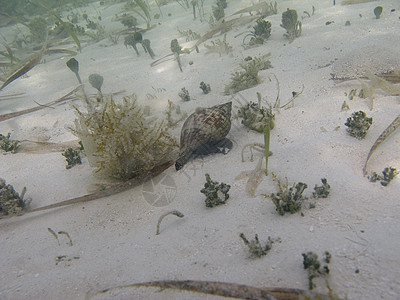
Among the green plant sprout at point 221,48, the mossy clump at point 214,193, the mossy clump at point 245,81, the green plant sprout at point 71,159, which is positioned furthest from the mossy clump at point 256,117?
the green plant sprout at point 221,48

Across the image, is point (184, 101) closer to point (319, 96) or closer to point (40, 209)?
point (319, 96)

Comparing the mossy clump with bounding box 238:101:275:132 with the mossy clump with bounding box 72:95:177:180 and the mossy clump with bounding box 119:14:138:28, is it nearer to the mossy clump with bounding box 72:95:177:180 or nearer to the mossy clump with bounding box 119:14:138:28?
the mossy clump with bounding box 72:95:177:180

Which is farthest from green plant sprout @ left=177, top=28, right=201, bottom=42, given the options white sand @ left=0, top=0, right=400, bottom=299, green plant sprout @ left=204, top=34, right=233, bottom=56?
white sand @ left=0, top=0, right=400, bottom=299

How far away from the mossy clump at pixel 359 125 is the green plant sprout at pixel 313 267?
2127 millimetres

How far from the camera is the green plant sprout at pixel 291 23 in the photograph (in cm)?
709

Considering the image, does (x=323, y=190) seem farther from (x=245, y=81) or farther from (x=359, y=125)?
(x=245, y=81)

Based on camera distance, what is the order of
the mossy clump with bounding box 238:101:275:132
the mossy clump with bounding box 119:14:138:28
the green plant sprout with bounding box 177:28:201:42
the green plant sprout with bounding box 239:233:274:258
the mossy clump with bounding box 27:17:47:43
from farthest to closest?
the mossy clump with bounding box 27:17:47:43, the mossy clump with bounding box 119:14:138:28, the green plant sprout with bounding box 177:28:201:42, the mossy clump with bounding box 238:101:275:132, the green plant sprout with bounding box 239:233:274:258

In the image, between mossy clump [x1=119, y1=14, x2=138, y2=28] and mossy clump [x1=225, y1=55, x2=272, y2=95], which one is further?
mossy clump [x1=119, y1=14, x2=138, y2=28]

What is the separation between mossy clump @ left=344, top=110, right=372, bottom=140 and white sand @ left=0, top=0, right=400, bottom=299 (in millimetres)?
109

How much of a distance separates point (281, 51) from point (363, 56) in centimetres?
247

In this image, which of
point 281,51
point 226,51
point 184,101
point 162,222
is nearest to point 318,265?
point 162,222

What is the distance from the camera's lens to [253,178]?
9.86 ft

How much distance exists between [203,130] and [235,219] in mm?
1526

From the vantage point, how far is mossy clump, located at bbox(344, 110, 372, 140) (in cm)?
317
